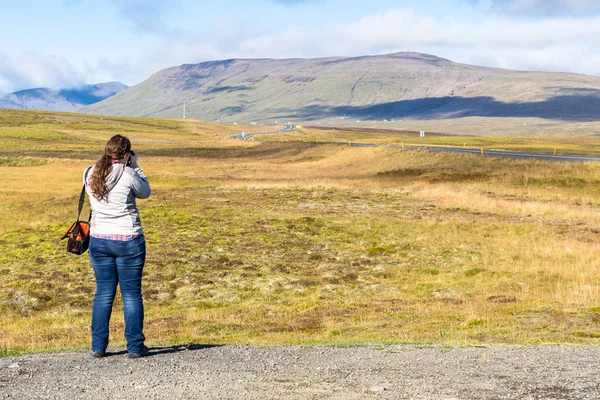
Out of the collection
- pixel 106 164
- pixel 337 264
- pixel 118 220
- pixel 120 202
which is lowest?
pixel 337 264

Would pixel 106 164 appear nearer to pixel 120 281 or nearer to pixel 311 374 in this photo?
pixel 120 281

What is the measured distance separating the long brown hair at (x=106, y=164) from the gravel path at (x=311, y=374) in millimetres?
2762

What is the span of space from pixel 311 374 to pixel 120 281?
3.57 meters

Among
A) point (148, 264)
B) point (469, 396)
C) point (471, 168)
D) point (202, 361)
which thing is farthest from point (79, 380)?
point (471, 168)

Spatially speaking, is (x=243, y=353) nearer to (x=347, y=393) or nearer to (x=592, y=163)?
(x=347, y=393)

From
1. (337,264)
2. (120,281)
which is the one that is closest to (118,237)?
(120,281)

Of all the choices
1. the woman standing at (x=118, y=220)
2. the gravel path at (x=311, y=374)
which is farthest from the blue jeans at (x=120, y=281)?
the gravel path at (x=311, y=374)

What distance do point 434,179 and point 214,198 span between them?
22.5 meters

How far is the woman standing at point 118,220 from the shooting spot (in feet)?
37.9

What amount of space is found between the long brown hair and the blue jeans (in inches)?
31.3

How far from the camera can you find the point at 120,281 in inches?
470

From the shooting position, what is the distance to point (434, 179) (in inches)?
2566

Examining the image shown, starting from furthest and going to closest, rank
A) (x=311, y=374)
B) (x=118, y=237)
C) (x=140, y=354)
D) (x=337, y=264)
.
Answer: (x=337, y=264), (x=140, y=354), (x=118, y=237), (x=311, y=374)

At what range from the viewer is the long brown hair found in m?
11.5
